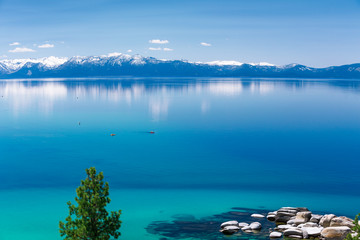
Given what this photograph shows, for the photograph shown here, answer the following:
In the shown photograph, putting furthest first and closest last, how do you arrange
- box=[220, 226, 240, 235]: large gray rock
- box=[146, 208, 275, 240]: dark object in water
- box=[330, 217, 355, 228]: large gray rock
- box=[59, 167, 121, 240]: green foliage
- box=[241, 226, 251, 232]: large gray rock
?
box=[241, 226, 251, 232]: large gray rock < box=[220, 226, 240, 235]: large gray rock < box=[146, 208, 275, 240]: dark object in water < box=[330, 217, 355, 228]: large gray rock < box=[59, 167, 121, 240]: green foliage

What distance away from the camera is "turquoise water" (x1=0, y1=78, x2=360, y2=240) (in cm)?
4284

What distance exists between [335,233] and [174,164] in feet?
104

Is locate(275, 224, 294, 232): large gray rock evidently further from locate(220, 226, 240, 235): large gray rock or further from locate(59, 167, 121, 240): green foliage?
locate(59, 167, 121, 240): green foliage

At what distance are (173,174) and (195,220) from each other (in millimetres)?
17591

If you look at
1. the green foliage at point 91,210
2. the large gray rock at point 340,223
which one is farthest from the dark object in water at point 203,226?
the green foliage at point 91,210

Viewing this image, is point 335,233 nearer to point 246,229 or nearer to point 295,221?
point 295,221

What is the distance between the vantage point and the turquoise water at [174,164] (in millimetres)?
42844

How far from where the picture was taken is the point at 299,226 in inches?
1371

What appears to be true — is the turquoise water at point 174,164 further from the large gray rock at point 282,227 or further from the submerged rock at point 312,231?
the submerged rock at point 312,231

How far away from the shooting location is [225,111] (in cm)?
12238

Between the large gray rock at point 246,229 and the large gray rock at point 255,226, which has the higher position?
the large gray rock at point 255,226

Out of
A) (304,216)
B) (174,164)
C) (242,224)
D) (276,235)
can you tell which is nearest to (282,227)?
(276,235)

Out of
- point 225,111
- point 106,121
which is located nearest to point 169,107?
point 225,111

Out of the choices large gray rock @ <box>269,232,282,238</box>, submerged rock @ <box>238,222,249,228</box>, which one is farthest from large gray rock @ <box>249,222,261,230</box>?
large gray rock @ <box>269,232,282,238</box>
